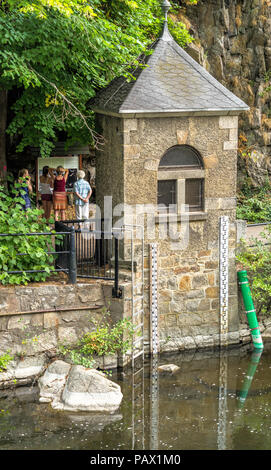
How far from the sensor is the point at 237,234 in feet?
47.9

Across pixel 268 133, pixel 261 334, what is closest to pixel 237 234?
pixel 261 334

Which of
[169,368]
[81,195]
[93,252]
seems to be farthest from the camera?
[81,195]

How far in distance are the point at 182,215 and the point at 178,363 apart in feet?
A: 8.72

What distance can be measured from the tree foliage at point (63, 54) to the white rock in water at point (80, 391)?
14.5 feet

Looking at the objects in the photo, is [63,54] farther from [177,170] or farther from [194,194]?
[194,194]

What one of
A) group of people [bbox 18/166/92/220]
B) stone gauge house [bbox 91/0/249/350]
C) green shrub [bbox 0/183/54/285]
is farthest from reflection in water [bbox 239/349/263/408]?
group of people [bbox 18/166/92/220]

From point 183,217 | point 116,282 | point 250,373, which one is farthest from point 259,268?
point 116,282

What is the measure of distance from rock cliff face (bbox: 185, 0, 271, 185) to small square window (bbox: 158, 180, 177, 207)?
744 cm

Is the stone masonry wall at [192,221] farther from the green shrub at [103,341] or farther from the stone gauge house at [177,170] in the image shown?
the green shrub at [103,341]

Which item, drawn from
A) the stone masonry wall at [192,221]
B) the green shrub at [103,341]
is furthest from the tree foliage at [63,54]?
the green shrub at [103,341]

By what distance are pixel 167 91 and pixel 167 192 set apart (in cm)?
179

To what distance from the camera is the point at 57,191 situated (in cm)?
1555

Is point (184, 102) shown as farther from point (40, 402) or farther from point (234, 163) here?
point (40, 402)

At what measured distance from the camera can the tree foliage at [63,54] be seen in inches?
523
